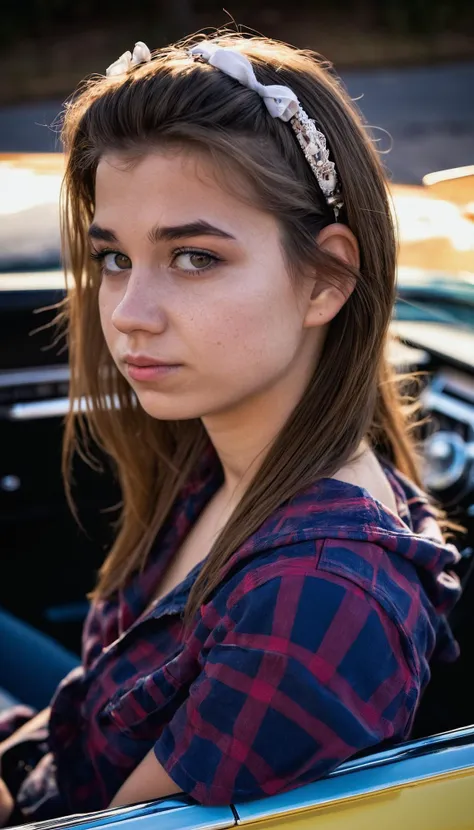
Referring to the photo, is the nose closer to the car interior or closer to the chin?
the chin

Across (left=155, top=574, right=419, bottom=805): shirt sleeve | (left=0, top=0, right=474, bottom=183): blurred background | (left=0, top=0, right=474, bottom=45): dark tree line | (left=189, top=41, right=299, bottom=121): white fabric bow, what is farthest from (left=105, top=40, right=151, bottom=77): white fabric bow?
(left=0, top=0, right=474, bottom=45): dark tree line

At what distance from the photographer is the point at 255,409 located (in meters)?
1.50

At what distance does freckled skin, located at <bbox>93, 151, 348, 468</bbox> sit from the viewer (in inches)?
52.2

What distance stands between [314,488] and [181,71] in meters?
0.66

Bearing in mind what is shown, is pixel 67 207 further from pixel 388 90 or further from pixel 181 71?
pixel 388 90

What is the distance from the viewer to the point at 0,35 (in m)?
15.6

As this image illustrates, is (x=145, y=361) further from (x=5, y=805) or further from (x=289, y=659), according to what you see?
(x=5, y=805)

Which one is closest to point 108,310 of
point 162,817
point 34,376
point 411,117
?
point 162,817

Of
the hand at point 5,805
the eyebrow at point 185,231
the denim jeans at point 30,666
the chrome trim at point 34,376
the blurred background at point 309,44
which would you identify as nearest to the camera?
the eyebrow at point 185,231

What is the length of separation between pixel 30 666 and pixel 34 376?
0.77 metres

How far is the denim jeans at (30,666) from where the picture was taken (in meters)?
2.12

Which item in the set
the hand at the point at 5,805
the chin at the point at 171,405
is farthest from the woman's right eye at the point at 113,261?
the hand at the point at 5,805

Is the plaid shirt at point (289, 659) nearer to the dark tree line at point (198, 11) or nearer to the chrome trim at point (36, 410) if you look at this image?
the chrome trim at point (36, 410)

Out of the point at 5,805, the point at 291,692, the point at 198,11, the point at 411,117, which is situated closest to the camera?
the point at 291,692
